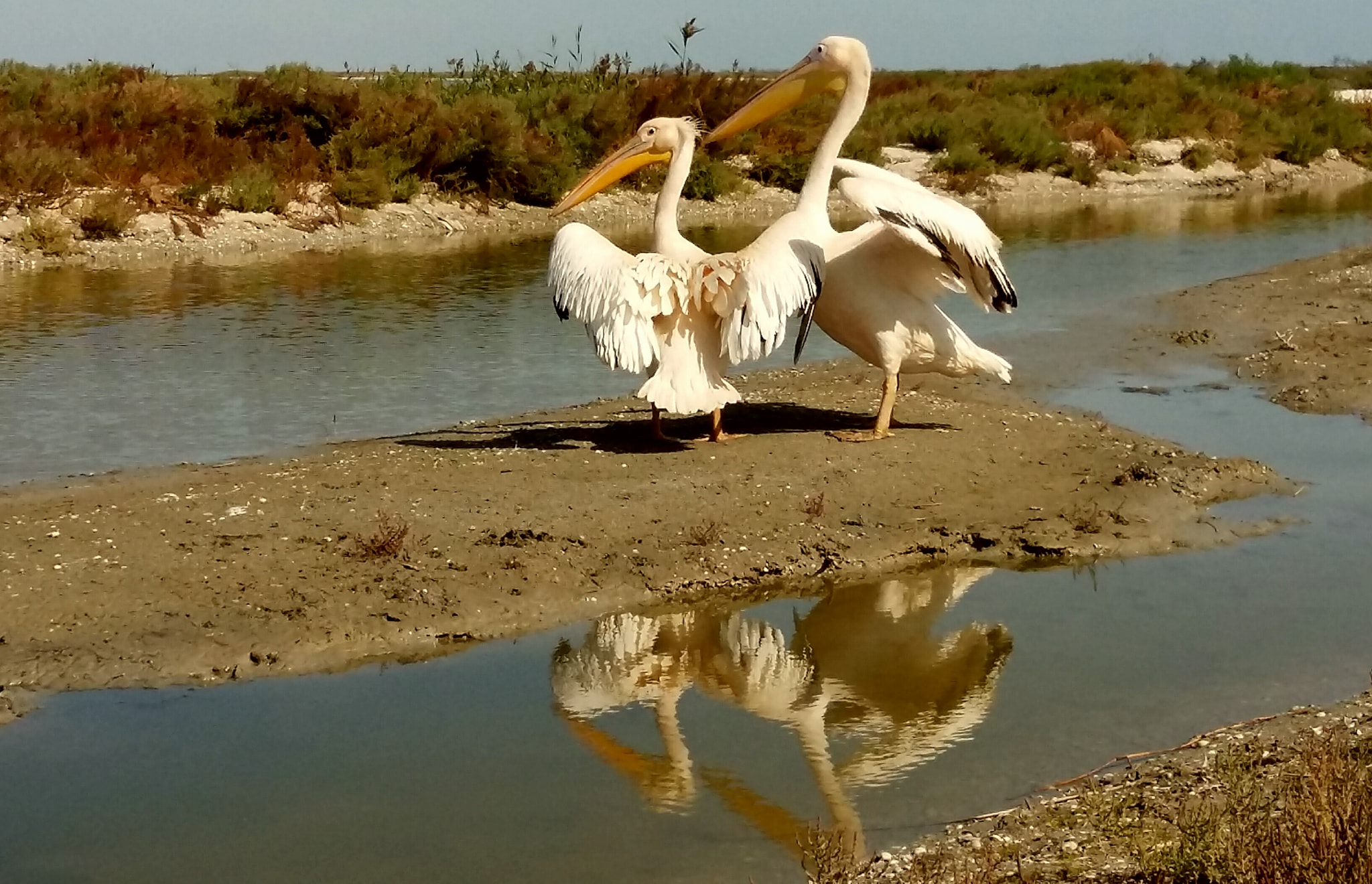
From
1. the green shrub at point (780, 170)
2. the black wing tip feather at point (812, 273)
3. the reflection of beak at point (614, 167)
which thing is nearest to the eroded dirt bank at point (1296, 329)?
the black wing tip feather at point (812, 273)

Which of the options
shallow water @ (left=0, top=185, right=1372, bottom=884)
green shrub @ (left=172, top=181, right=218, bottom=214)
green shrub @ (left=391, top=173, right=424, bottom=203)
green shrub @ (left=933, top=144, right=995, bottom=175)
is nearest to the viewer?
shallow water @ (left=0, top=185, right=1372, bottom=884)

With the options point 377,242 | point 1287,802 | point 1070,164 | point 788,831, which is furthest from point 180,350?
point 1070,164

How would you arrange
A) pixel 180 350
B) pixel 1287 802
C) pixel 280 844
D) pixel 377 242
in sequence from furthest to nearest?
pixel 377 242 < pixel 180 350 < pixel 280 844 < pixel 1287 802

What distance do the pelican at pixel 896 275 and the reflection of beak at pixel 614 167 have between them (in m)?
1.03

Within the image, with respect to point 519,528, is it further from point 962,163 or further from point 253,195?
point 962,163

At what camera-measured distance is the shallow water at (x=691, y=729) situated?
171 inches

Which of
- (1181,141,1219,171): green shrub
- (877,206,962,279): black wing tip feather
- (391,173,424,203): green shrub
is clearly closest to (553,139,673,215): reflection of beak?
(877,206,962,279): black wing tip feather

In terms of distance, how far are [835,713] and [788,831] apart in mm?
1002

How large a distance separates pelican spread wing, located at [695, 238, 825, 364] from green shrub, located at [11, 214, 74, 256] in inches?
437

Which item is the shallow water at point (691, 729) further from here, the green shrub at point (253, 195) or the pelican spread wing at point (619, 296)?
the green shrub at point (253, 195)

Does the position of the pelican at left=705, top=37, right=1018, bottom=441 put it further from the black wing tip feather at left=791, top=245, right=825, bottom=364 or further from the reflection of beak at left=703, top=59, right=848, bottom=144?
the reflection of beak at left=703, top=59, right=848, bottom=144

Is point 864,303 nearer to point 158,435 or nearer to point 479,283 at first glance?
point 158,435

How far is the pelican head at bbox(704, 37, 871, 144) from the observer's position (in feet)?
29.6

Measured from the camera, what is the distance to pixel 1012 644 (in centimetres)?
605
